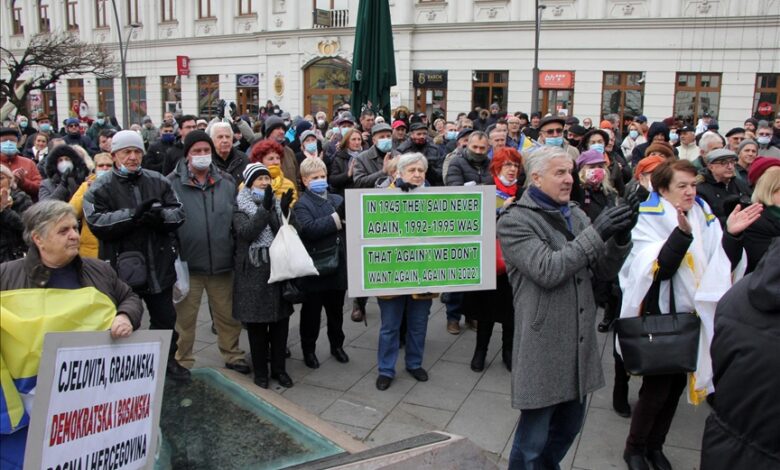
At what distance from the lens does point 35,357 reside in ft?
8.84

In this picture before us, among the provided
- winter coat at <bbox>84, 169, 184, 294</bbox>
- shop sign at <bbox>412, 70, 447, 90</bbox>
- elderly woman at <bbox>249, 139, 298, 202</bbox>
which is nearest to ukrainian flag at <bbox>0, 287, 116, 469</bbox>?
winter coat at <bbox>84, 169, 184, 294</bbox>

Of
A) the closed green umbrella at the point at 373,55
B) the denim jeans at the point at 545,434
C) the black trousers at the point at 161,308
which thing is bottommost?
the denim jeans at the point at 545,434

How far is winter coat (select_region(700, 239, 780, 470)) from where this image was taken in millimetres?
2016

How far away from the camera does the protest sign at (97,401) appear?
103 inches

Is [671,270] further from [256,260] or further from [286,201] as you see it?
[256,260]

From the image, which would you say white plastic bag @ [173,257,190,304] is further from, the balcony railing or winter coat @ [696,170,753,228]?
the balcony railing

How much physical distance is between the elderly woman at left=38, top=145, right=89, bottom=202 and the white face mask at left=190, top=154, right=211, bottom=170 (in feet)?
5.93

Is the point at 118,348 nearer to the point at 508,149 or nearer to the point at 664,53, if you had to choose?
the point at 508,149

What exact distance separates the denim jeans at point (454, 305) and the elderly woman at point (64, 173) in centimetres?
379

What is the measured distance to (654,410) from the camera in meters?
3.75

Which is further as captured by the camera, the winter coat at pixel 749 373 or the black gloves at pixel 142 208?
the black gloves at pixel 142 208

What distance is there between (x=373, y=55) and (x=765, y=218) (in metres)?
6.93

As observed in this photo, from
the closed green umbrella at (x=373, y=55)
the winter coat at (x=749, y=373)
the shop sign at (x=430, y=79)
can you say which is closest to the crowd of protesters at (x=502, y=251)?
the winter coat at (x=749, y=373)

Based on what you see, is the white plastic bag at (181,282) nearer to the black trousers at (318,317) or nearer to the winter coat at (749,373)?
the black trousers at (318,317)
